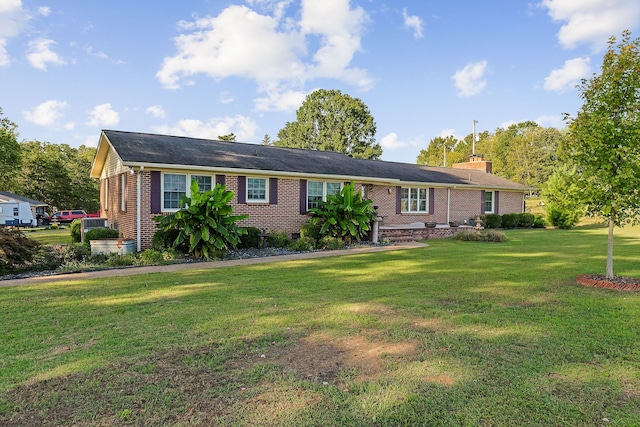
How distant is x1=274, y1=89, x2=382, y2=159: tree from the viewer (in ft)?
156

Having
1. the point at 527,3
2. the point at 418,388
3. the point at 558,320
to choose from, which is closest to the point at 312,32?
the point at 527,3

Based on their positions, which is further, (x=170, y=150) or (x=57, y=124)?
(x=57, y=124)

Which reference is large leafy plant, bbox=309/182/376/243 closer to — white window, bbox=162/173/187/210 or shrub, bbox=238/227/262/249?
shrub, bbox=238/227/262/249

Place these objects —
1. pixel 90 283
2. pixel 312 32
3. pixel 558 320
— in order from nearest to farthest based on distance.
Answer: pixel 558 320 < pixel 90 283 < pixel 312 32

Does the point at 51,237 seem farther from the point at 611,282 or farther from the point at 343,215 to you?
the point at 611,282

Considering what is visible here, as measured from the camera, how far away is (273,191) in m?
14.3

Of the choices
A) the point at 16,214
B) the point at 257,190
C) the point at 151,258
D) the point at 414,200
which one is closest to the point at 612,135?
the point at 257,190

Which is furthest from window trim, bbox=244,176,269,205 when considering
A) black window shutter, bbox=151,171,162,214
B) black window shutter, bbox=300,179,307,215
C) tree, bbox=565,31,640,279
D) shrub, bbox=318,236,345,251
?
tree, bbox=565,31,640,279

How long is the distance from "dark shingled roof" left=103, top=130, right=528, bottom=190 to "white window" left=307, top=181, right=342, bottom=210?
1.67ft

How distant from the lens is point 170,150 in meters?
13.4

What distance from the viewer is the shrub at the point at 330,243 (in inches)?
528

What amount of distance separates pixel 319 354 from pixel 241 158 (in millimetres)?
11626

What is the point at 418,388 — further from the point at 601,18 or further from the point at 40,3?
the point at 40,3

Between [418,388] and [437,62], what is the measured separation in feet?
60.0
